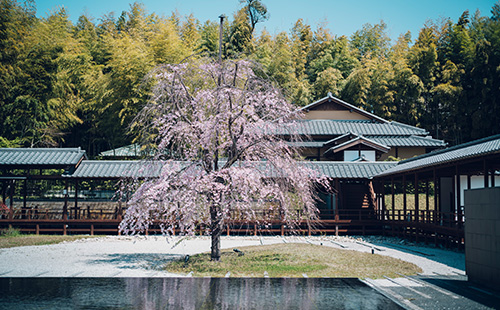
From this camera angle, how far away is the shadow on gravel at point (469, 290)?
7820 millimetres

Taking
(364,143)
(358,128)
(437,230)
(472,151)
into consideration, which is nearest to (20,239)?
(437,230)

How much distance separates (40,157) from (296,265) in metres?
14.7

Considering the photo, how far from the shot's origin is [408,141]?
30.6 meters

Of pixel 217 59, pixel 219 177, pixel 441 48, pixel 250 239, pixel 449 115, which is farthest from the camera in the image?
pixel 441 48

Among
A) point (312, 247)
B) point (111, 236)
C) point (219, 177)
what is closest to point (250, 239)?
point (312, 247)

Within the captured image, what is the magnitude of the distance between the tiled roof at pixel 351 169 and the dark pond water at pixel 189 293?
1160 centimetres

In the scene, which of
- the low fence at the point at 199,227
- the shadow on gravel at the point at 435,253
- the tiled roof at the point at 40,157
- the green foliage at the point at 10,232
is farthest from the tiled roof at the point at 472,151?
the green foliage at the point at 10,232

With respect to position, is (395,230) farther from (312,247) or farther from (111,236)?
(111,236)

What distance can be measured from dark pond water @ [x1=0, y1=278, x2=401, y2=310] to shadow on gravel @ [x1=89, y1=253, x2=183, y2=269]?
94.3 inches

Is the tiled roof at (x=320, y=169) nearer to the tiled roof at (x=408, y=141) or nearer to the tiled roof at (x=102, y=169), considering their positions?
the tiled roof at (x=102, y=169)

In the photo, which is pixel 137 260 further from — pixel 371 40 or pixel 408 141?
pixel 371 40

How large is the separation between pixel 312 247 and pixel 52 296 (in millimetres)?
9744

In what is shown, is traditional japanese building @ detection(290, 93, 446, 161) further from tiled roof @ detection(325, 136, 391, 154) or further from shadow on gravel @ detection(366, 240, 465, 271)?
shadow on gravel @ detection(366, 240, 465, 271)

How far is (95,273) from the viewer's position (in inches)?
428
